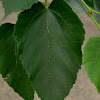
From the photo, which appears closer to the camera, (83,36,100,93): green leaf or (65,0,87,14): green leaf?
(83,36,100,93): green leaf

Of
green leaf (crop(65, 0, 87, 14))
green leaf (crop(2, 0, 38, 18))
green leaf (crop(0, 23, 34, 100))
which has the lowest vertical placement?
green leaf (crop(0, 23, 34, 100))

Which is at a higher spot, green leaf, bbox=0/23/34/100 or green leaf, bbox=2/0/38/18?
green leaf, bbox=2/0/38/18

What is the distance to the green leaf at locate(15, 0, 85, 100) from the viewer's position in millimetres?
231

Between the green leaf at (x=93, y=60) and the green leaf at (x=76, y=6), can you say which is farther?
the green leaf at (x=76, y=6)

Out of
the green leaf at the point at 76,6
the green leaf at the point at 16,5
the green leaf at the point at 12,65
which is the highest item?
the green leaf at the point at 16,5

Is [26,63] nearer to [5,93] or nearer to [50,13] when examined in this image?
[50,13]

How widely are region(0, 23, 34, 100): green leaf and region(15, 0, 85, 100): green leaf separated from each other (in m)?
0.07

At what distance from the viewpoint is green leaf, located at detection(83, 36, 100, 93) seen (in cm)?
16

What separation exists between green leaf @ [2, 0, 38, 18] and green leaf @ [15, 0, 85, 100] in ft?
0.07

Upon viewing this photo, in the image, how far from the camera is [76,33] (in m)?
0.24

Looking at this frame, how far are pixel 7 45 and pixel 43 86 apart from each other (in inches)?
4.1

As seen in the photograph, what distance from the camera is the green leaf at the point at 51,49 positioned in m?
0.23

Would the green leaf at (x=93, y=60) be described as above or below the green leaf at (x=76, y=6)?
below

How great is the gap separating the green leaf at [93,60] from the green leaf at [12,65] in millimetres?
143
